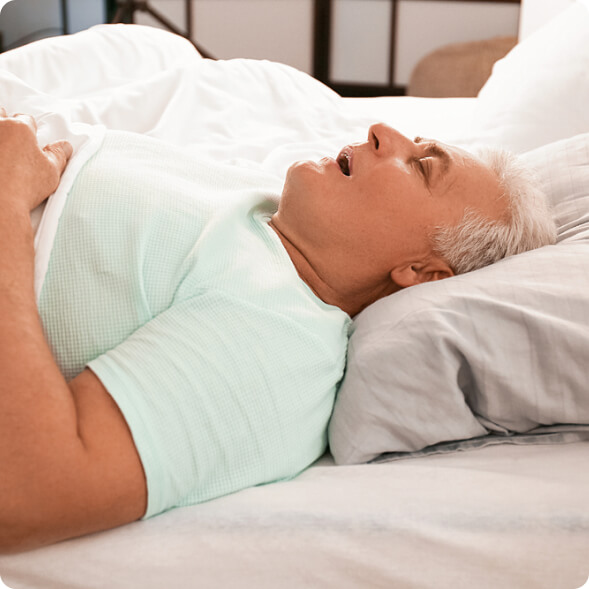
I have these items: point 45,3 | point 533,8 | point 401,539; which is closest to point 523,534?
point 401,539

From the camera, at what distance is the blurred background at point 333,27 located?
443 cm

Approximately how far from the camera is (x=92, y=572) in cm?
75

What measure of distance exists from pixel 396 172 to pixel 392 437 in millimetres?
443

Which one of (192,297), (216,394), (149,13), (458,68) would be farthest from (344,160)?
(149,13)

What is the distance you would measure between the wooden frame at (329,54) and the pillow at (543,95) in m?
2.80

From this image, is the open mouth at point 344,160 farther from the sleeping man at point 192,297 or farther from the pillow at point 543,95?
the pillow at point 543,95

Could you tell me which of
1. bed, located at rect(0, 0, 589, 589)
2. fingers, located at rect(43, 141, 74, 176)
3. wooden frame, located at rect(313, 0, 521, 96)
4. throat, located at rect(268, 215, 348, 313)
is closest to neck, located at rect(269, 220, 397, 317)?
throat, located at rect(268, 215, 348, 313)

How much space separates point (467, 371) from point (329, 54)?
4.06 metres

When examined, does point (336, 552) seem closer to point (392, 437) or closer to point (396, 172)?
point (392, 437)

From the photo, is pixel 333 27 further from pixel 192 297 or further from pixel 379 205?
pixel 192 297

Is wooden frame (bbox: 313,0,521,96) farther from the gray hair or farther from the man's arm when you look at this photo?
the man's arm

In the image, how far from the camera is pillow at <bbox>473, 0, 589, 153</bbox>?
5.34 feet

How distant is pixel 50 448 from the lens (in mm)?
723

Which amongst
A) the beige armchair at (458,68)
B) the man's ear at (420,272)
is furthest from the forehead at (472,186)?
the beige armchair at (458,68)
